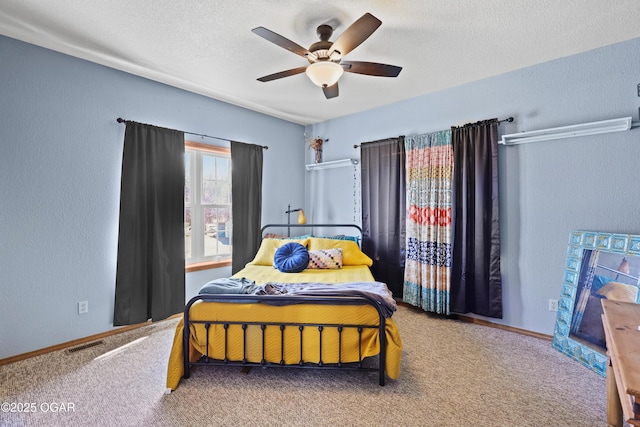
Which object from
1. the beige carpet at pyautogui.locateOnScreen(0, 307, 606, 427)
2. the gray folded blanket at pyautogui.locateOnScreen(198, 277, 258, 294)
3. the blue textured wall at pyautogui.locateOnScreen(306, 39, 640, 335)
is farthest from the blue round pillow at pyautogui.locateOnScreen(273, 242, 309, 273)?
the blue textured wall at pyautogui.locateOnScreen(306, 39, 640, 335)

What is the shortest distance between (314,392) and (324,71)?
7.24ft

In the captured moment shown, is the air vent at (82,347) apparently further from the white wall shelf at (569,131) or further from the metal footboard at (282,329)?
the white wall shelf at (569,131)

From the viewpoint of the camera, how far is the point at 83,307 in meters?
2.65

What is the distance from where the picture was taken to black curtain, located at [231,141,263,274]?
3740 mm

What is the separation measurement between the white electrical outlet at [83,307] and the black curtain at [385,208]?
9.90 ft

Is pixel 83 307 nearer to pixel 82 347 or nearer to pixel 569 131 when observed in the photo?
pixel 82 347

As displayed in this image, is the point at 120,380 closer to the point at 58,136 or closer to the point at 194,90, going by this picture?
the point at 58,136

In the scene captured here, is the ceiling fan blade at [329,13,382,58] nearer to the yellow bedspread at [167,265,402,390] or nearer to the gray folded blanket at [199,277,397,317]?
the gray folded blanket at [199,277,397,317]

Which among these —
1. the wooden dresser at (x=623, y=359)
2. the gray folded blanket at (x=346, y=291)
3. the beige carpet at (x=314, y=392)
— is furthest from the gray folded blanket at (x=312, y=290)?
the wooden dresser at (x=623, y=359)

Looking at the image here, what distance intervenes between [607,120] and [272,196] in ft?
11.8

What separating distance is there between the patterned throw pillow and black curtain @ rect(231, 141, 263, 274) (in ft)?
A: 3.26

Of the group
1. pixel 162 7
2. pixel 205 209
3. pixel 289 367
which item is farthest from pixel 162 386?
pixel 162 7

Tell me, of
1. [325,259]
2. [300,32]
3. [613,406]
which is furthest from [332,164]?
[613,406]

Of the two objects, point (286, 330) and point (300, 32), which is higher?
point (300, 32)
